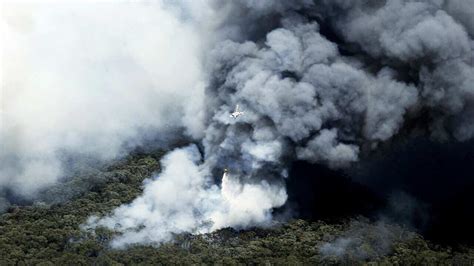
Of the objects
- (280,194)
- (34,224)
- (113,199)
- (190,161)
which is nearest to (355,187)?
(280,194)

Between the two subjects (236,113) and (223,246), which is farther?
(236,113)

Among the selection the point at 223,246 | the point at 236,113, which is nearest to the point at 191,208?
the point at 223,246

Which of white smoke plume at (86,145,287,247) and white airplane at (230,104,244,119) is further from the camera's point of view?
white airplane at (230,104,244,119)

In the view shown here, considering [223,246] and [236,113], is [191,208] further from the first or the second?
[236,113]

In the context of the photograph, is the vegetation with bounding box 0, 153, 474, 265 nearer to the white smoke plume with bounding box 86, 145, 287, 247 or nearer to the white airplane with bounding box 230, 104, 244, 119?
the white smoke plume with bounding box 86, 145, 287, 247

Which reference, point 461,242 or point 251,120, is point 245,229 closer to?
point 251,120

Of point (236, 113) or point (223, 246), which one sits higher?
point (236, 113)

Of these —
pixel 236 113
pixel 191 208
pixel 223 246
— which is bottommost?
pixel 223 246

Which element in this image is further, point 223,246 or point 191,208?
point 191,208

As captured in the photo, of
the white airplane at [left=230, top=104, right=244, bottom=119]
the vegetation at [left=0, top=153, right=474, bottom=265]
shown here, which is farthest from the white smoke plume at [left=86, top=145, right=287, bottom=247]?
the white airplane at [left=230, top=104, right=244, bottom=119]
